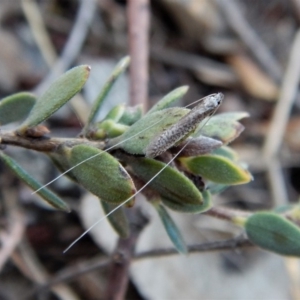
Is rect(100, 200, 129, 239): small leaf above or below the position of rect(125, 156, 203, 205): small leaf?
below

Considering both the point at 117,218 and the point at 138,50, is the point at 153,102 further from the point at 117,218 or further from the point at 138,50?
the point at 117,218

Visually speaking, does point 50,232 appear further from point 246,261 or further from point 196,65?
point 196,65

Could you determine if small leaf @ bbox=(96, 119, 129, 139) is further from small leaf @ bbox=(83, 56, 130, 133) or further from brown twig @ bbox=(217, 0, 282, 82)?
brown twig @ bbox=(217, 0, 282, 82)

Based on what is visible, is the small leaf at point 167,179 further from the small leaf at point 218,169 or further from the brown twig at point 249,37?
the brown twig at point 249,37

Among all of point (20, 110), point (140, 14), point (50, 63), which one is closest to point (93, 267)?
point (20, 110)

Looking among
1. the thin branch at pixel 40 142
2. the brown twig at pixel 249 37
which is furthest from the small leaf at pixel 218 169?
the brown twig at pixel 249 37

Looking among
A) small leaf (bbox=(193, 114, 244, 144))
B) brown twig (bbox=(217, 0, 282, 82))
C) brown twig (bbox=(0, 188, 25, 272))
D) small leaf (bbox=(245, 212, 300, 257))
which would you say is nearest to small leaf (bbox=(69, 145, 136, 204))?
small leaf (bbox=(193, 114, 244, 144))
